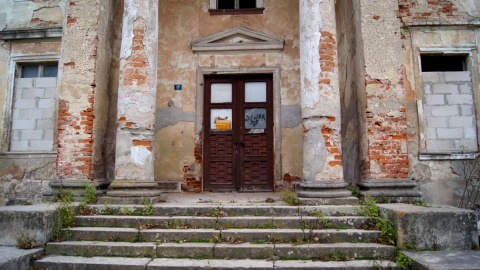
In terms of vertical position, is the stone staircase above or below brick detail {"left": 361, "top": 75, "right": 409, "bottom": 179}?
below

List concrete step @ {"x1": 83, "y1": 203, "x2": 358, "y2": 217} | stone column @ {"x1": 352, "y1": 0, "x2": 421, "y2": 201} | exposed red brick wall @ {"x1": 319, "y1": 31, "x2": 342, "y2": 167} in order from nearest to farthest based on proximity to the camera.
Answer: concrete step @ {"x1": 83, "y1": 203, "x2": 358, "y2": 217} → exposed red brick wall @ {"x1": 319, "y1": 31, "x2": 342, "y2": 167} → stone column @ {"x1": 352, "y1": 0, "x2": 421, "y2": 201}

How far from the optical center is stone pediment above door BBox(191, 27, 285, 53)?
8.30m

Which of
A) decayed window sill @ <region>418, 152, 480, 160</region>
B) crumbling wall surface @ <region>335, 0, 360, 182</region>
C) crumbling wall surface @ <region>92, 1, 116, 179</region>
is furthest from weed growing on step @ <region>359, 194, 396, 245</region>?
crumbling wall surface @ <region>92, 1, 116, 179</region>

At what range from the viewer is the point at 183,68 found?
842 cm

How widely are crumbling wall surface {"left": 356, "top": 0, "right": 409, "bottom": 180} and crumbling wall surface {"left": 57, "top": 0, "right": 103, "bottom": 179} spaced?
5.06 metres

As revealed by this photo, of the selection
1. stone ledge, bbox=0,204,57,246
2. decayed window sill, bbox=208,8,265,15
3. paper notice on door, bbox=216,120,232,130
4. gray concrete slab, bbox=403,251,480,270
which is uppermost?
decayed window sill, bbox=208,8,265,15

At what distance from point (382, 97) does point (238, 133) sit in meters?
3.34

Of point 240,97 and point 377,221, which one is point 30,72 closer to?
point 240,97

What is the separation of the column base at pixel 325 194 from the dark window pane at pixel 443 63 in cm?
399

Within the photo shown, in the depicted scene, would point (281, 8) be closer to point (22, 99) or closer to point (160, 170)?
point (160, 170)

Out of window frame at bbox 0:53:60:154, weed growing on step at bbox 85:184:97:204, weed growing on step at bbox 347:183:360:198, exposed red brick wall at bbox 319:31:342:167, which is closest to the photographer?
exposed red brick wall at bbox 319:31:342:167

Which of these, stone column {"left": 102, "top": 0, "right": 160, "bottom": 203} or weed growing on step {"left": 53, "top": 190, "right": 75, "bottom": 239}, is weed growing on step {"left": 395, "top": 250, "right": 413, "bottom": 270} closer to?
stone column {"left": 102, "top": 0, "right": 160, "bottom": 203}

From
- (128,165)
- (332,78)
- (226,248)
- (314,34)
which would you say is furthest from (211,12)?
(226,248)

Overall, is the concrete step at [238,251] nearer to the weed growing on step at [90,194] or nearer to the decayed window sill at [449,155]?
the weed growing on step at [90,194]
